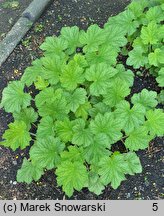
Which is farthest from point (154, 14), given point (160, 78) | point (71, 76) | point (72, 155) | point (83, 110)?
point (72, 155)

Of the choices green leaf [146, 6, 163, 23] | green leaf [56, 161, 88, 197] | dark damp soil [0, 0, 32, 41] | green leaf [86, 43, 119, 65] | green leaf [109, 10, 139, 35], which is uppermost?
dark damp soil [0, 0, 32, 41]

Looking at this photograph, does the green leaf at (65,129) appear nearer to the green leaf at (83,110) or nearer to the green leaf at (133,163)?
the green leaf at (83,110)

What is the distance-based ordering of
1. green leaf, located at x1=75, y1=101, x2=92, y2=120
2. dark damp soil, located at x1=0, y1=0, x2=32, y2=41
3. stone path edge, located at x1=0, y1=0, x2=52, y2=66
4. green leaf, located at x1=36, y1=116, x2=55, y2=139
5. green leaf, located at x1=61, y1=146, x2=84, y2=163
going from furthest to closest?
dark damp soil, located at x1=0, y1=0, x2=32, y2=41, stone path edge, located at x1=0, y1=0, x2=52, y2=66, green leaf, located at x1=75, y1=101, x2=92, y2=120, green leaf, located at x1=36, y1=116, x2=55, y2=139, green leaf, located at x1=61, y1=146, x2=84, y2=163

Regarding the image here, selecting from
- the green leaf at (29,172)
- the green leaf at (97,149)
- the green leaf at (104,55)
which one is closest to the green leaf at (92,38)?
the green leaf at (104,55)

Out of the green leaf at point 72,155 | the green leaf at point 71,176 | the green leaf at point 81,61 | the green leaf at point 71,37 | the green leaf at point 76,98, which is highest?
the green leaf at point 71,37

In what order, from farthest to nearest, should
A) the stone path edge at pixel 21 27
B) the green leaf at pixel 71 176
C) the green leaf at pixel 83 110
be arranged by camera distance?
the stone path edge at pixel 21 27 → the green leaf at pixel 83 110 → the green leaf at pixel 71 176

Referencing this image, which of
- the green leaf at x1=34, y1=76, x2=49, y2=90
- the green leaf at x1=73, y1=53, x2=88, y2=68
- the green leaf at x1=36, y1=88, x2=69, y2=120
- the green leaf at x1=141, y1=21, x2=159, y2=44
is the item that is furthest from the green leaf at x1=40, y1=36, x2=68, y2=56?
the green leaf at x1=141, y1=21, x2=159, y2=44

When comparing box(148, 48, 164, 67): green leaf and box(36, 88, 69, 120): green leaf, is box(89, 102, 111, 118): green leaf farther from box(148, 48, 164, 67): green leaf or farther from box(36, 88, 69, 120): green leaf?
box(148, 48, 164, 67): green leaf
